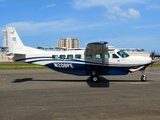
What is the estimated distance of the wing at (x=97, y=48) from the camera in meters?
13.6

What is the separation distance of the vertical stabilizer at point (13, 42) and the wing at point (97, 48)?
545 cm

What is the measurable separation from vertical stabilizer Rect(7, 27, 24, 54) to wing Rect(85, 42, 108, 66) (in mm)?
5450

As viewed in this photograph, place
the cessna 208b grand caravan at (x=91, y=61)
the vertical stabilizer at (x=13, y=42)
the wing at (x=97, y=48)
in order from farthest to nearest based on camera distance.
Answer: the vertical stabilizer at (x=13, y=42)
the cessna 208b grand caravan at (x=91, y=61)
the wing at (x=97, y=48)

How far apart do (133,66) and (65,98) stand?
7.78 metres

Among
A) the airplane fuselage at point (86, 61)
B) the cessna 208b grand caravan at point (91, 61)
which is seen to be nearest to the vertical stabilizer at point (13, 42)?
the cessna 208b grand caravan at point (91, 61)

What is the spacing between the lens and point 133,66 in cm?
1574

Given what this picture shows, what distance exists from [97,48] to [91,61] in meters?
1.58

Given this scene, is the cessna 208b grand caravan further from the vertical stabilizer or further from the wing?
the vertical stabilizer

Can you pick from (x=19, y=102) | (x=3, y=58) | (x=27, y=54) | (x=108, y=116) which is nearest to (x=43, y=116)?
(x=108, y=116)

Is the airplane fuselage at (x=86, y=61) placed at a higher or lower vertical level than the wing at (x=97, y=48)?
lower

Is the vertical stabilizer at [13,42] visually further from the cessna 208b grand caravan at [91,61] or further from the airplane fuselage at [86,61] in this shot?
the airplane fuselage at [86,61]

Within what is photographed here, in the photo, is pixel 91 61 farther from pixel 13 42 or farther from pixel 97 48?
pixel 13 42

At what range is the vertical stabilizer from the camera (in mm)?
17125

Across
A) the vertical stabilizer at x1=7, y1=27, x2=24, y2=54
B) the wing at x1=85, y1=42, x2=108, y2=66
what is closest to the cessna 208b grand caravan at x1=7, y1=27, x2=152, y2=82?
the wing at x1=85, y1=42, x2=108, y2=66
